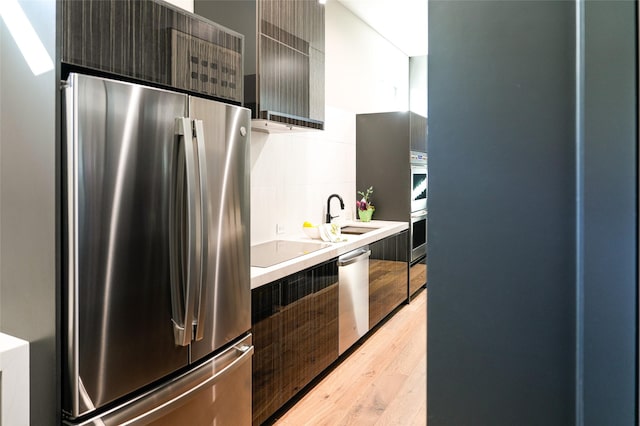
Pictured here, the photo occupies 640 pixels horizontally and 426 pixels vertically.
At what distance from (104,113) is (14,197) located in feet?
1.39

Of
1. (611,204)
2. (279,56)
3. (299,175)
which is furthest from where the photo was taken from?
(299,175)

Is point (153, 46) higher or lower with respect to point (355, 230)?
higher

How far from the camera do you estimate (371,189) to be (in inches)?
186

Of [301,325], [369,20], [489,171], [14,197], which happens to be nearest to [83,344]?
[14,197]

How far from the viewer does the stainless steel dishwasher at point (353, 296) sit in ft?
10.2

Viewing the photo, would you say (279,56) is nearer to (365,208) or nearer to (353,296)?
(353,296)

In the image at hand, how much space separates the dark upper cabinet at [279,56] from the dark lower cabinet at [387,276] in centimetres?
139

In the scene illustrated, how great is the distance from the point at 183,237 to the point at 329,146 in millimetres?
2735

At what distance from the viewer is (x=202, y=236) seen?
5.35ft

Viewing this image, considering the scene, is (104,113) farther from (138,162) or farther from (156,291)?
(156,291)

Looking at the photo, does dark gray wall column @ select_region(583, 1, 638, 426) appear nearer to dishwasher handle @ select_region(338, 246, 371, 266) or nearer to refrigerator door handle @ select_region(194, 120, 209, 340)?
refrigerator door handle @ select_region(194, 120, 209, 340)

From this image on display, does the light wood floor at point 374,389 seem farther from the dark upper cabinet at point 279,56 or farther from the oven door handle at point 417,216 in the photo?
the dark upper cabinet at point 279,56

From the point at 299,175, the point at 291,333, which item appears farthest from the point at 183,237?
the point at 299,175

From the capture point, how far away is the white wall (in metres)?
3.19
